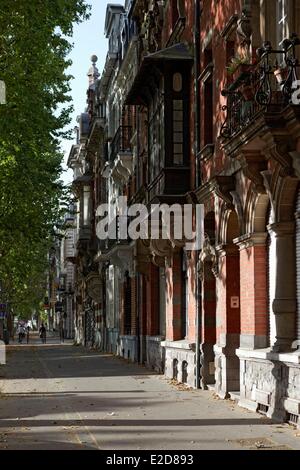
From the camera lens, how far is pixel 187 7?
22.4 m

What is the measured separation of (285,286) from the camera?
1412cm

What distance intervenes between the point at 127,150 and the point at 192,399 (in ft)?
61.2

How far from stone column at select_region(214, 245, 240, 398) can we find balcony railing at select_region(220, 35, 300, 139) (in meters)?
3.16

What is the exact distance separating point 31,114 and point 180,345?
7.29 meters

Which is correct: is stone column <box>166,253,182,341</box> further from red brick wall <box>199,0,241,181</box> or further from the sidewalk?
red brick wall <box>199,0,241,181</box>

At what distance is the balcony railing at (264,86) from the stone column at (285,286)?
6.12 ft


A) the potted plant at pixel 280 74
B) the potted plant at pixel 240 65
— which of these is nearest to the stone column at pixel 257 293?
the potted plant at pixel 240 65

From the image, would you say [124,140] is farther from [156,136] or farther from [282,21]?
[282,21]

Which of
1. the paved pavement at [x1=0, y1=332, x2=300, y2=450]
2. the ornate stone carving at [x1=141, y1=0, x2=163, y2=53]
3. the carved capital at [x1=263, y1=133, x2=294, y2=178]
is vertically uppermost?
the ornate stone carving at [x1=141, y1=0, x2=163, y2=53]

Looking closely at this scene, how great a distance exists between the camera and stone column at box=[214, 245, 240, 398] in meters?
17.4

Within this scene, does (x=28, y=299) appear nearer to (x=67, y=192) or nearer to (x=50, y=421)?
(x=67, y=192)

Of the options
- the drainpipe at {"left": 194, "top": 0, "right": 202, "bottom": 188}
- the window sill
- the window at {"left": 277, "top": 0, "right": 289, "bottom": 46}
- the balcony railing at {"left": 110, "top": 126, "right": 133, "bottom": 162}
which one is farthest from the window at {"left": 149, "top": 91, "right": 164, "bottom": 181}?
the balcony railing at {"left": 110, "top": 126, "right": 133, "bottom": 162}

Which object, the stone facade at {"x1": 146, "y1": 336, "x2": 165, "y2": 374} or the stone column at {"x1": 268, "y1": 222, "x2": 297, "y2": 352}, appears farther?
the stone facade at {"x1": 146, "y1": 336, "x2": 165, "y2": 374}

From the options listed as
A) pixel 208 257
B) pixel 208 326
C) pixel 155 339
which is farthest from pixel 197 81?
pixel 155 339
